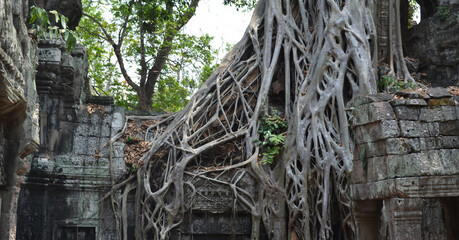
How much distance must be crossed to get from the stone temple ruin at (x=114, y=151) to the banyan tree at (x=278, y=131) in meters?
0.31

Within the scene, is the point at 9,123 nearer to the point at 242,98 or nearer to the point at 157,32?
the point at 242,98

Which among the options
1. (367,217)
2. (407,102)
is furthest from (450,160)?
(367,217)

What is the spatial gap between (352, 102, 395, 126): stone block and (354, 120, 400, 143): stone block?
0.04 metres

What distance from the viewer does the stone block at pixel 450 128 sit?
16.0 ft

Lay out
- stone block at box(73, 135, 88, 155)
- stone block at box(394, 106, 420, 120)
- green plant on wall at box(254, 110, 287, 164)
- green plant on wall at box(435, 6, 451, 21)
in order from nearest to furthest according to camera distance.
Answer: stone block at box(394, 106, 420, 120) < green plant on wall at box(254, 110, 287, 164) < stone block at box(73, 135, 88, 155) < green plant on wall at box(435, 6, 451, 21)

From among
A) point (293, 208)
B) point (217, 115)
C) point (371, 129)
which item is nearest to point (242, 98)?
point (217, 115)

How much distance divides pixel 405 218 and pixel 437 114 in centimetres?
98

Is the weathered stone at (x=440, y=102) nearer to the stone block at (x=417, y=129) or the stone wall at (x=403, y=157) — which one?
the stone wall at (x=403, y=157)

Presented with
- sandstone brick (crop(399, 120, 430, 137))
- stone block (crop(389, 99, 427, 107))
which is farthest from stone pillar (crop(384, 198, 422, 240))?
stone block (crop(389, 99, 427, 107))

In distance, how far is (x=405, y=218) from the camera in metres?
4.67

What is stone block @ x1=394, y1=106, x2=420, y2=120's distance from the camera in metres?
4.91

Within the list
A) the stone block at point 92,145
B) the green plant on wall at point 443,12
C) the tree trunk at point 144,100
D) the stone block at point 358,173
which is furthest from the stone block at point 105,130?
the green plant on wall at point 443,12

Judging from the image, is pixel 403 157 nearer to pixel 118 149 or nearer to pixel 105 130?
pixel 118 149

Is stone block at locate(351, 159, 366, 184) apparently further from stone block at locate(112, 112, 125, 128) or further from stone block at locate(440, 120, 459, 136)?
stone block at locate(112, 112, 125, 128)
